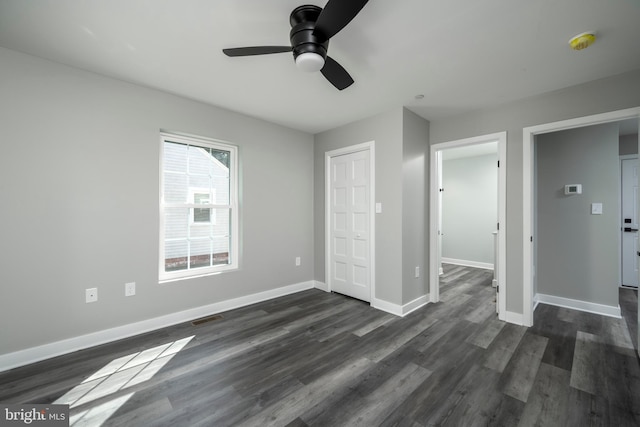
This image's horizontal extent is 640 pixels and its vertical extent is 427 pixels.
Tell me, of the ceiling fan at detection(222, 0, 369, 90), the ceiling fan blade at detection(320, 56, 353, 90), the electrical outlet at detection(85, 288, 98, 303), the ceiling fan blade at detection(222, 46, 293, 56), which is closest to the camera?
the ceiling fan at detection(222, 0, 369, 90)

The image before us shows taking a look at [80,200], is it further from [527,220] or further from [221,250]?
[527,220]

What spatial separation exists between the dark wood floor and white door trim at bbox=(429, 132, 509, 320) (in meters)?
0.53

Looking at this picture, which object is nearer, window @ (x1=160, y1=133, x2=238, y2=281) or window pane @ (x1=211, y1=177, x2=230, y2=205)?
window @ (x1=160, y1=133, x2=238, y2=281)

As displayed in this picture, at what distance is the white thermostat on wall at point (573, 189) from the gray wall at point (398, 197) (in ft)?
5.93

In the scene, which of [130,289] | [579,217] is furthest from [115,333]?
[579,217]

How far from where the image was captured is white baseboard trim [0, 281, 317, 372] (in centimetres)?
215

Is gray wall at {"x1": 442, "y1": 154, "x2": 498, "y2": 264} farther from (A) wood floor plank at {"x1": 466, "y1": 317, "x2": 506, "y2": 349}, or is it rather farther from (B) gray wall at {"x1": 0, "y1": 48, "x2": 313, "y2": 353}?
(B) gray wall at {"x1": 0, "y1": 48, "x2": 313, "y2": 353}

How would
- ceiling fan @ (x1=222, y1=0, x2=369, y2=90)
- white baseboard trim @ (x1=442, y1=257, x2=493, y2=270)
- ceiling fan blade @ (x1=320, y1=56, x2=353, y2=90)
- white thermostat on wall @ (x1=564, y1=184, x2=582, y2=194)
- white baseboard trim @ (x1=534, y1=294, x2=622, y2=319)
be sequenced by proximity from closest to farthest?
ceiling fan @ (x1=222, y1=0, x2=369, y2=90) → ceiling fan blade @ (x1=320, y1=56, x2=353, y2=90) → white baseboard trim @ (x1=534, y1=294, x2=622, y2=319) → white thermostat on wall @ (x1=564, y1=184, x2=582, y2=194) → white baseboard trim @ (x1=442, y1=257, x2=493, y2=270)

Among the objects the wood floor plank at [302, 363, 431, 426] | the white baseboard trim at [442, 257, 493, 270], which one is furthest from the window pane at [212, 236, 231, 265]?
the white baseboard trim at [442, 257, 493, 270]

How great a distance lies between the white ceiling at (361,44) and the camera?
5.55 feet

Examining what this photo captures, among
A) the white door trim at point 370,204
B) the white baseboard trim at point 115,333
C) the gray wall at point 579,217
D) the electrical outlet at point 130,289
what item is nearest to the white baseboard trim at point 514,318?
the gray wall at point 579,217

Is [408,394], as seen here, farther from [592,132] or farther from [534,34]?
[592,132]

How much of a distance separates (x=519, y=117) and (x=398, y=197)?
160 centimetres

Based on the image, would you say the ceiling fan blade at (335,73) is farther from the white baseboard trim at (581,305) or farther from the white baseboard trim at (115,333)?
the white baseboard trim at (581,305)
